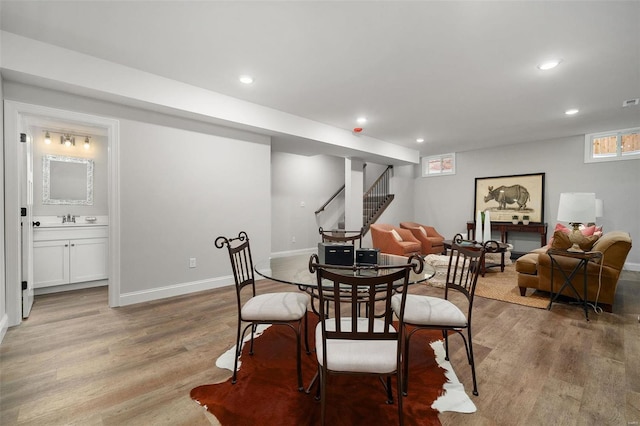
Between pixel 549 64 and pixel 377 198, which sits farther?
pixel 377 198

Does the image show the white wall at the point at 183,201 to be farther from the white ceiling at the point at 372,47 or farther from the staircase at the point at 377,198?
the staircase at the point at 377,198

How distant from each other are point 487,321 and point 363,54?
9.78ft

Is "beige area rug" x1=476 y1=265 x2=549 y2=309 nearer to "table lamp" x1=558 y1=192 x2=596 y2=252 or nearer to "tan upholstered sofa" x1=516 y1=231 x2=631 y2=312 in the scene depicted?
"tan upholstered sofa" x1=516 y1=231 x2=631 y2=312

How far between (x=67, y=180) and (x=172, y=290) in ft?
7.72

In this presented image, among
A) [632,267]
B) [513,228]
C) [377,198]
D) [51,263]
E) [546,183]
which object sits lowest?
[632,267]

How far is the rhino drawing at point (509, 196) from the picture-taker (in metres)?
6.46

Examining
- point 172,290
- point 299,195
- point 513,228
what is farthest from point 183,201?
point 513,228

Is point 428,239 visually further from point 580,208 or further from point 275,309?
point 275,309

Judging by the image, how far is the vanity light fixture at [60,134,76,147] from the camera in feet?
13.6

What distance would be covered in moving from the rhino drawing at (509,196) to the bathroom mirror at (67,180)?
8085mm

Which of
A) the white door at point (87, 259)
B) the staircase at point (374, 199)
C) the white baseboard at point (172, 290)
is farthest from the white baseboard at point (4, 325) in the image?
the staircase at point (374, 199)

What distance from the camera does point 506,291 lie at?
12.8 ft

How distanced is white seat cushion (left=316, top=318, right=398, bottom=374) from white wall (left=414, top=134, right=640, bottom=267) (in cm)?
661

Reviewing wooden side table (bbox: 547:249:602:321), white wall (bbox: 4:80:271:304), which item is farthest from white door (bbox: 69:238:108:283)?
wooden side table (bbox: 547:249:602:321)
